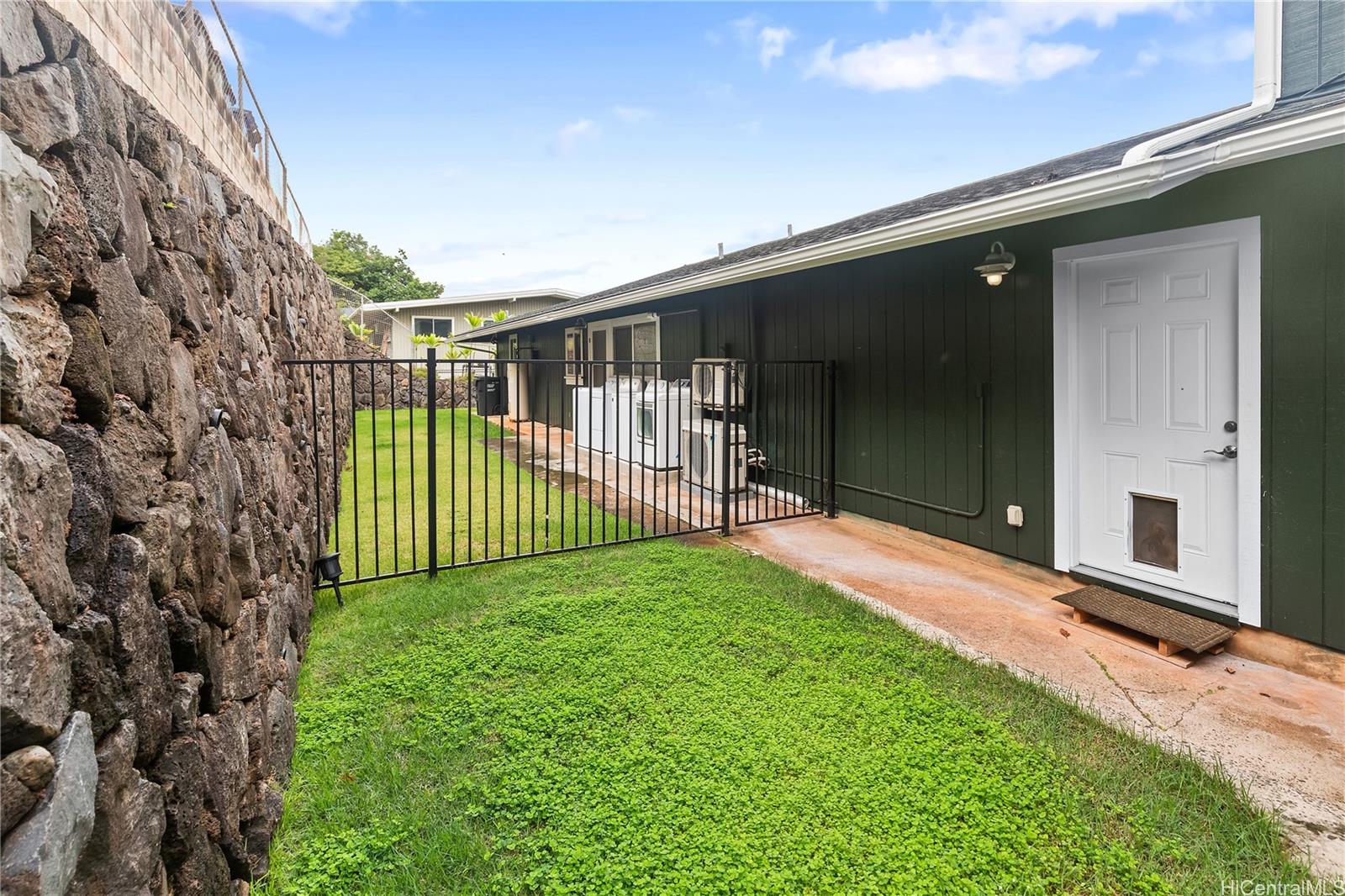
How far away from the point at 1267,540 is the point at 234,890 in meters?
4.41

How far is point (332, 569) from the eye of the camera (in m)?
3.81

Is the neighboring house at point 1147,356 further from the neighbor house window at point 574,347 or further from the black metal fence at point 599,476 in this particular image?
the neighbor house window at point 574,347

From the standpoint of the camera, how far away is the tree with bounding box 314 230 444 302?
1239 inches

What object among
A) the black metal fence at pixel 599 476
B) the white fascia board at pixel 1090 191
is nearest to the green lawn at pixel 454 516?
the black metal fence at pixel 599 476

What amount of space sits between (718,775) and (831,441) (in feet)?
13.8

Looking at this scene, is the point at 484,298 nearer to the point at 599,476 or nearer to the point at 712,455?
the point at 599,476

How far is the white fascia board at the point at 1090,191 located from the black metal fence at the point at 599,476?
137 centimetres

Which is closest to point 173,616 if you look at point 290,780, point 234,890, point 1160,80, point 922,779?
point 234,890

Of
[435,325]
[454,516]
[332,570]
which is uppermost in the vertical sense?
[435,325]

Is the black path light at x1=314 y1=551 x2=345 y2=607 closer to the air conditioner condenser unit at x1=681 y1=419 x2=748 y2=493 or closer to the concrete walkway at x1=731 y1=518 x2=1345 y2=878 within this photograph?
the concrete walkway at x1=731 y1=518 x2=1345 y2=878

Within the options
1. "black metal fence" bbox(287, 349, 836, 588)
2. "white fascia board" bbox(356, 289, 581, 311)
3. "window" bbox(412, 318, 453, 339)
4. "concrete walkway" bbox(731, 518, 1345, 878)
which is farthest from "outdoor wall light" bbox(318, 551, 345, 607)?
"window" bbox(412, 318, 453, 339)

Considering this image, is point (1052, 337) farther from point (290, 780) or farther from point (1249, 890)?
point (290, 780)

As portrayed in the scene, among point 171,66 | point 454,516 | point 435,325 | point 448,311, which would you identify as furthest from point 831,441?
point 435,325

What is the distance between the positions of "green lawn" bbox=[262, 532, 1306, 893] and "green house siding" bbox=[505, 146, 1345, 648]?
1.58 meters
